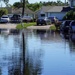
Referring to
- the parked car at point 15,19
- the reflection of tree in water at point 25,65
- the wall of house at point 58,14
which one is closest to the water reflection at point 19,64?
the reflection of tree in water at point 25,65

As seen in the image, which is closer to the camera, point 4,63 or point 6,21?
point 4,63

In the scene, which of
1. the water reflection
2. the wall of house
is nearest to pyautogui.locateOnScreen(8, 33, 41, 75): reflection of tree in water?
the water reflection

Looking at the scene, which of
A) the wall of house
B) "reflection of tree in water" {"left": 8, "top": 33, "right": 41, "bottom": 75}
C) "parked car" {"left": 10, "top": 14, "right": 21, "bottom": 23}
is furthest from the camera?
the wall of house

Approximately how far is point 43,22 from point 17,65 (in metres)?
50.3

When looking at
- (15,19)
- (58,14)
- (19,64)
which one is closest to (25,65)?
(19,64)

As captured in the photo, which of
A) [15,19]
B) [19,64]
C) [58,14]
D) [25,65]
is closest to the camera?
[25,65]

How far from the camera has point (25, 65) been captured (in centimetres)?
1524

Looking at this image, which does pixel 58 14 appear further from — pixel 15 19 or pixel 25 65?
pixel 25 65

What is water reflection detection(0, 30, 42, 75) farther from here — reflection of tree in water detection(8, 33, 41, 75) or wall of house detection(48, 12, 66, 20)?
wall of house detection(48, 12, 66, 20)

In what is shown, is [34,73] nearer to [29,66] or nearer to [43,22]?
[29,66]

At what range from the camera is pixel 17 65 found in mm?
15266

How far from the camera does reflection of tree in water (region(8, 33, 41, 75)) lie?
13.5 meters

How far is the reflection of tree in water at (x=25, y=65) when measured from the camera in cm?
1348

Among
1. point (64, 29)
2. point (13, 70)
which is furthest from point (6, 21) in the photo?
point (13, 70)
